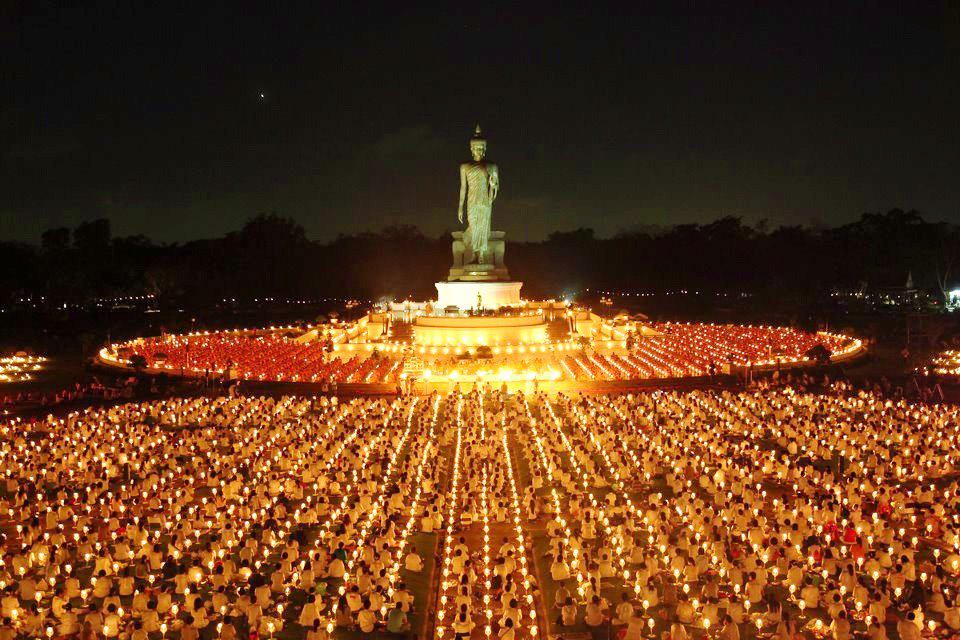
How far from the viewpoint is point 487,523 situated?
607 inches

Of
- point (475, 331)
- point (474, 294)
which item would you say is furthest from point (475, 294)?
point (475, 331)

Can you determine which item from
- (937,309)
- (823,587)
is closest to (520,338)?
(823,587)

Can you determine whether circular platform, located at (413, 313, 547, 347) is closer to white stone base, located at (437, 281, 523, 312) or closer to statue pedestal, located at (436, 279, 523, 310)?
statue pedestal, located at (436, 279, 523, 310)

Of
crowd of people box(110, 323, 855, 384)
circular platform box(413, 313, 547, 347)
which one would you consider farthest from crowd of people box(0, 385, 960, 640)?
circular platform box(413, 313, 547, 347)

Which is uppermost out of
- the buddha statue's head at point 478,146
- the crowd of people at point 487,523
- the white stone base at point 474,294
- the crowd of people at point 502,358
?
the buddha statue's head at point 478,146

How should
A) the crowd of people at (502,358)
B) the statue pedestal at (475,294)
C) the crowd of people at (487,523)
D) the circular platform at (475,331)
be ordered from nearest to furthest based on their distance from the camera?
the crowd of people at (487,523) → the crowd of people at (502,358) → the circular platform at (475,331) → the statue pedestal at (475,294)

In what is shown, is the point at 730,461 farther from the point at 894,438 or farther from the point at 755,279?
the point at 755,279

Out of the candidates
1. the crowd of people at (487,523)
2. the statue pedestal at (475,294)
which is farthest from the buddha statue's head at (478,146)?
the crowd of people at (487,523)

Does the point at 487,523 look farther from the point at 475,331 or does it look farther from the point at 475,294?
Answer: the point at 475,294

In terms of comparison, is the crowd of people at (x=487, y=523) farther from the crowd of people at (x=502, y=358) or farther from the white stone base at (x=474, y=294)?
the white stone base at (x=474, y=294)

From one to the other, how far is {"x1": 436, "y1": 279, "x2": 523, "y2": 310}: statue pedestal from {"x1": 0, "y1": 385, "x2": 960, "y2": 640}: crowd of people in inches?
719

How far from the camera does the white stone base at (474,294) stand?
41.7 meters

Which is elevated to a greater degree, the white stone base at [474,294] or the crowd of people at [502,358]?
the white stone base at [474,294]

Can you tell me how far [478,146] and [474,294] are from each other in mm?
7622
